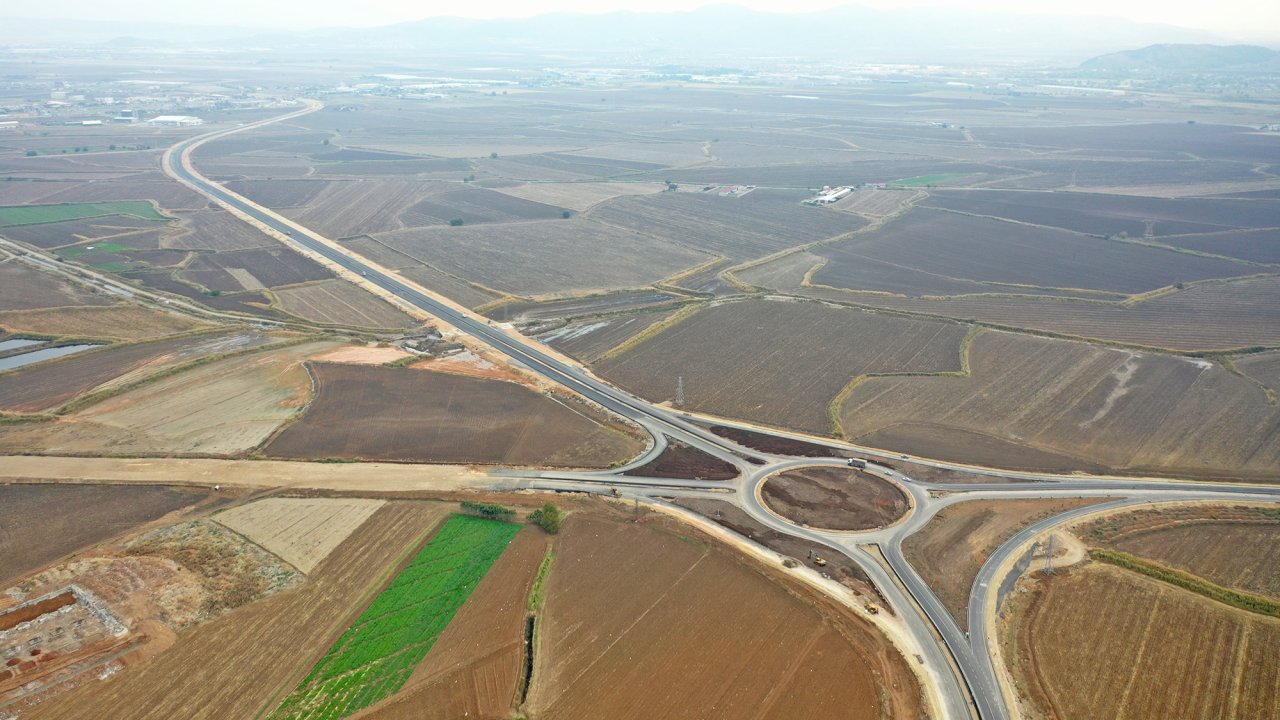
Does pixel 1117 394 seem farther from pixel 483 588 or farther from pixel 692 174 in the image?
pixel 692 174

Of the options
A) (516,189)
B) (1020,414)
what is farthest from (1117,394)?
(516,189)

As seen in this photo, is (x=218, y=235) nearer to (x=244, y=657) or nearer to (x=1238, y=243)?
(x=244, y=657)

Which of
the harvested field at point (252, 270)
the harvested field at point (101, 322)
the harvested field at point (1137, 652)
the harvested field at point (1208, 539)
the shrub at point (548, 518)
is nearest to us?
the harvested field at point (1137, 652)

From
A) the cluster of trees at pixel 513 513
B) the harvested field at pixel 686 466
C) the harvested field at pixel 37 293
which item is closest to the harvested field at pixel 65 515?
the cluster of trees at pixel 513 513

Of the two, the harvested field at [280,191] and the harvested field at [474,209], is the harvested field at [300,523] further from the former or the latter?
the harvested field at [280,191]

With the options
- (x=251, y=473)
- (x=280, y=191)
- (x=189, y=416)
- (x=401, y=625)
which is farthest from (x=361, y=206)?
(x=401, y=625)

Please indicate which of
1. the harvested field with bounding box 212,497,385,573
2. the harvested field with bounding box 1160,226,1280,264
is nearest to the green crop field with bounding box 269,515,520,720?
the harvested field with bounding box 212,497,385,573
